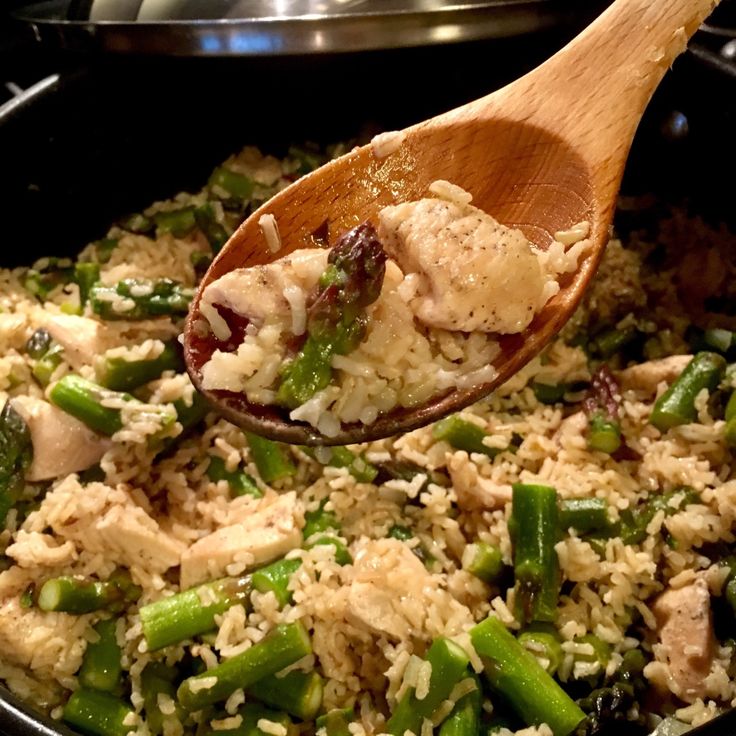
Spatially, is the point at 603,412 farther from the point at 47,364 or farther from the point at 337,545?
the point at 47,364

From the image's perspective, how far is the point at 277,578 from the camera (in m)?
1.85

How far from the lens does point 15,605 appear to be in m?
1.84

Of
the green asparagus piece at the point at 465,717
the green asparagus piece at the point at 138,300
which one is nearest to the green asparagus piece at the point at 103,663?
the green asparagus piece at the point at 465,717

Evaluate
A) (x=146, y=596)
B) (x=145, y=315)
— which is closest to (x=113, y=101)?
(x=145, y=315)

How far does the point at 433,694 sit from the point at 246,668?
0.41 m

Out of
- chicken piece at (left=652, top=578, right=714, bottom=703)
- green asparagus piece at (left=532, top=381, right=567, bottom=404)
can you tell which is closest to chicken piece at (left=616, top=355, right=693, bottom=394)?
green asparagus piece at (left=532, top=381, right=567, bottom=404)

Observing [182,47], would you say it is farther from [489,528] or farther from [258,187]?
[489,528]

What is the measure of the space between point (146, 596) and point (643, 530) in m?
1.23

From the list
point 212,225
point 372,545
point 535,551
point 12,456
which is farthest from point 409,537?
point 212,225

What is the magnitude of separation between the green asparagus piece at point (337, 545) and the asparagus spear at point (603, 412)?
0.72 meters

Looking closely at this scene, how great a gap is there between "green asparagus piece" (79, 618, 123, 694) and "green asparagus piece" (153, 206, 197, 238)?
52.3 inches

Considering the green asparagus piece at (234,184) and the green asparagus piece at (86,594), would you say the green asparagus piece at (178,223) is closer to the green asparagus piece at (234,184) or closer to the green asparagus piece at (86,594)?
the green asparagus piece at (234,184)

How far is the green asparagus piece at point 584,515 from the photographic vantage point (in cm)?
191

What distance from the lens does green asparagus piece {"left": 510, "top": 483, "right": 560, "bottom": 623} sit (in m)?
1.80
